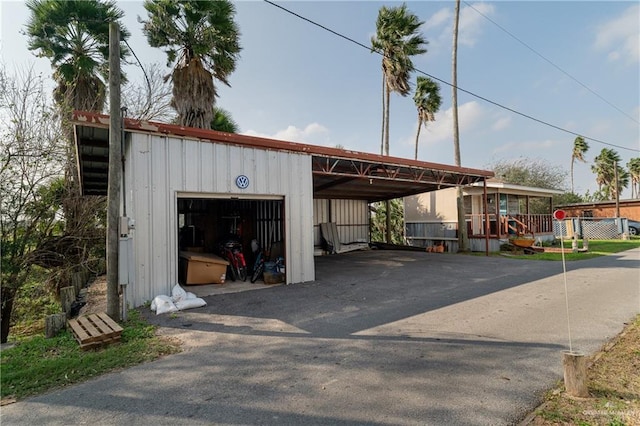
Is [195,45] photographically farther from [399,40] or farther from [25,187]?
[399,40]

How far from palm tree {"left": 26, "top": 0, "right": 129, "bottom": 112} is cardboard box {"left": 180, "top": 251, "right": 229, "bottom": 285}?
22.8 feet

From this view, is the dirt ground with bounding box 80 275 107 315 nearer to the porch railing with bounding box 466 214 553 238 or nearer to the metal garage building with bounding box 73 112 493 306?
the metal garage building with bounding box 73 112 493 306

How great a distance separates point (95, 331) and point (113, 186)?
2.24 meters

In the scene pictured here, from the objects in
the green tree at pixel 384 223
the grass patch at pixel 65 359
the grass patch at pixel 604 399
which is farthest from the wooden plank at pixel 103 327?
the green tree at pixel 384 223

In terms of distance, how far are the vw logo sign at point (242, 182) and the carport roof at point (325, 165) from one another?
0.79 m

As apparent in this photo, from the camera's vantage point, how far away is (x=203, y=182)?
7.06m

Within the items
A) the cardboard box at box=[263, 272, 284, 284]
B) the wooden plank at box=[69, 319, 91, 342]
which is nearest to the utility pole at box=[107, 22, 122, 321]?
the wooden plank at box=[69, 319, 91, 342]

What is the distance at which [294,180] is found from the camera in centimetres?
842

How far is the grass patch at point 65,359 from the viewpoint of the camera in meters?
3.39

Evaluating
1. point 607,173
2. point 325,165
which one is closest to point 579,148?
point 607,173

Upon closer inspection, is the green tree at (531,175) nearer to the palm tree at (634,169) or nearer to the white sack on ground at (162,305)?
the palm tree at (634,169)

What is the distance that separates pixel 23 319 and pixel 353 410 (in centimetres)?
956

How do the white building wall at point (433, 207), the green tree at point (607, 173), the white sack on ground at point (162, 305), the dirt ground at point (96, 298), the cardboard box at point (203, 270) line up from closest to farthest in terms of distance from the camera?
the white sack on ground at point (162, 305)
the dirt ground at point (96, 298)
the cardboard box at point (203, 270)
the white building wall at point (433, 207)
the green tree at point (607, 173)

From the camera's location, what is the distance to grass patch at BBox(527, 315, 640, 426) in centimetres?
252
